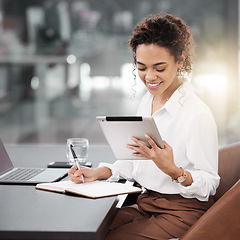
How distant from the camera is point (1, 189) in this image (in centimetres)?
155

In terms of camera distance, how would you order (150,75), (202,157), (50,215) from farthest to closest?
1. (150,75)
2. (202,157)
3. (50,215)

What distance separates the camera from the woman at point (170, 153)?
4.78 feet

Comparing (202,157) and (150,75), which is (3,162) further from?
(202,157)

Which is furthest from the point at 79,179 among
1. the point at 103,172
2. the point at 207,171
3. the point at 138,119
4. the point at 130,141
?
the point at 207,171

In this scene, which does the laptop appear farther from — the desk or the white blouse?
the white blouse

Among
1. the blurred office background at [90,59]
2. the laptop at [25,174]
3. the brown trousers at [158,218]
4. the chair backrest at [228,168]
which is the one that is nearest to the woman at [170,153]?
the brown trousers at [158,218]

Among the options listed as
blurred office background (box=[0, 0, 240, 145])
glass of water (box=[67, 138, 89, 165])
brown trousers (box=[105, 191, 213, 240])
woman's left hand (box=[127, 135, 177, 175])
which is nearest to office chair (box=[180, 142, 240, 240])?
brown trousers (box=[105, 191, 213, 240])

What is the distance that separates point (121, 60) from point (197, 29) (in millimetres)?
875

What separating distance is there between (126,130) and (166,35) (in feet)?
1.26

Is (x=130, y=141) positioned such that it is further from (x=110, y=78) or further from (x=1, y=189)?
(x=110, y=78)

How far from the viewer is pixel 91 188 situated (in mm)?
1531

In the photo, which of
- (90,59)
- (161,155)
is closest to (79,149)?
(161,155)

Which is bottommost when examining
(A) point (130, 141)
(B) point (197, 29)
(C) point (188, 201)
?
(C) point (188, 201)

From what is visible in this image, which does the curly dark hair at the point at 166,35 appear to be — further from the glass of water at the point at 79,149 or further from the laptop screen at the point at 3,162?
the laptop screen at the point at 3,162
